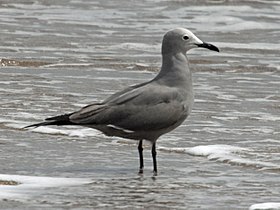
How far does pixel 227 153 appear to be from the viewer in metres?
8.82

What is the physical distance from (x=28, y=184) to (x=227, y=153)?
2.04 meters

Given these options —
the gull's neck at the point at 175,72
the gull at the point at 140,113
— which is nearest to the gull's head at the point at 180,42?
the gull's neck at the point at 175,72

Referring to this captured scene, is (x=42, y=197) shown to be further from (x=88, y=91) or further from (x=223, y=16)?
(x=223, y=16)

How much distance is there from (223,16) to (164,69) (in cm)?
1240

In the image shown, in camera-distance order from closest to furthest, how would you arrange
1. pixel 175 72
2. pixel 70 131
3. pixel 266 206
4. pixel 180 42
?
pixel 266 206
pixel 175 72
pixel 180 42
pixel 70 131

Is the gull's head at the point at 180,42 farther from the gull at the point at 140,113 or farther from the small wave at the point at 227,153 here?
the small wave at the point at 227,153

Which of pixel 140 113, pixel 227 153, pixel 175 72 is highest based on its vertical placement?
pixel 175 72

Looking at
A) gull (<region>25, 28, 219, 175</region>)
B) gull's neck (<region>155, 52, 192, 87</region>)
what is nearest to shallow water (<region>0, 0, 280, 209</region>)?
gull (<region>25, 28, 219, 175</region>)

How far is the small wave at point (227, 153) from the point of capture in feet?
27.6

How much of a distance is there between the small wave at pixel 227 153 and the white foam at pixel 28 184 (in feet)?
4.68

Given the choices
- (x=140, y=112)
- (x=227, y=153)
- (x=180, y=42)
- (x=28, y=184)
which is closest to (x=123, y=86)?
(x=227, y=153)

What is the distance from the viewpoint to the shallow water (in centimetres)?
730

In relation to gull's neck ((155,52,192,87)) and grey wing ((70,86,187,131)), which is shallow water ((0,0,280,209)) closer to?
grey wing ((70,86,187,131))

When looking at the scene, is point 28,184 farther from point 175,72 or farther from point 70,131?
point 70,131
